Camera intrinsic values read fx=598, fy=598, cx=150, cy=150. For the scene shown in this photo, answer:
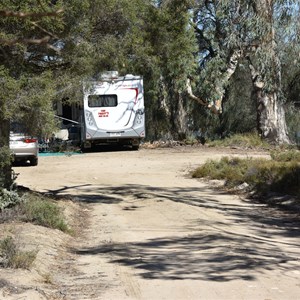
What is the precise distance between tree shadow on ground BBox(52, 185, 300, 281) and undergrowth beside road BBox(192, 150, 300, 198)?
1.66 metres

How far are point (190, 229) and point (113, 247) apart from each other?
1824mm

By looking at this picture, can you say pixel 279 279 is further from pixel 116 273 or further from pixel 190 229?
pixel 190 229

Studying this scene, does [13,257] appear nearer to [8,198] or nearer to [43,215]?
[43,215]

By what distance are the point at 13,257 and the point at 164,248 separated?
262cm

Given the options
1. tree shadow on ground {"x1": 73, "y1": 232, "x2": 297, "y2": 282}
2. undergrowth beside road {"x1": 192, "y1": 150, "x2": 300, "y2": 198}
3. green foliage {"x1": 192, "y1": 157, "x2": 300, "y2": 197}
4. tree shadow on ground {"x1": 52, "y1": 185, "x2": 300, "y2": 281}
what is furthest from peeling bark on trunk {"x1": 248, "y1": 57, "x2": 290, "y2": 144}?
tree shadow on ground {"x1": 73, "y1": 232, "x2": 297, "y2": 282}

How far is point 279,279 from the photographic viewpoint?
22.9 ft

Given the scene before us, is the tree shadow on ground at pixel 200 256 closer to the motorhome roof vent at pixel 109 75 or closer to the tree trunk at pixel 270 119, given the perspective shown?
the motorhome roof vent at pixel 109 75

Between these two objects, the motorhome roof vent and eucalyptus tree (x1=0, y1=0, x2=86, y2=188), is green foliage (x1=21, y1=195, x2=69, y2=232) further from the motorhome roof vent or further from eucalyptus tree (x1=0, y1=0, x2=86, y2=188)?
the motorhome roof vent

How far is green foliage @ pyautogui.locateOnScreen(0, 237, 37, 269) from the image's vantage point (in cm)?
703

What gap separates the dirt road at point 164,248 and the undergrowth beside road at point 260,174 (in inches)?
30.1

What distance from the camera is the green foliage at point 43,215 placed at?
408 inches

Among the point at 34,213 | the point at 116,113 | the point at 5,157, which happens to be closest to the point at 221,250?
the point at 34,213

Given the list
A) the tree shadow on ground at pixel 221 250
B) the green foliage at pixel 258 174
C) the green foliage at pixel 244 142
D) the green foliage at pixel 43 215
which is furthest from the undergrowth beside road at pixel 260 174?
the green foliage at pixel 244 142

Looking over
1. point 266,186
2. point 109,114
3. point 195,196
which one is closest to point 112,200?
point 195,196
